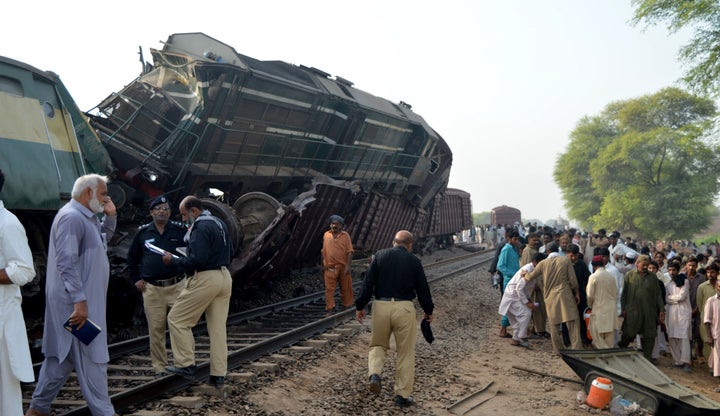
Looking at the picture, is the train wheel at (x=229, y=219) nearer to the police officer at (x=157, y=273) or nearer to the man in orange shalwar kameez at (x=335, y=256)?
the man in orange shalwar kameez at (x=335, y=256)

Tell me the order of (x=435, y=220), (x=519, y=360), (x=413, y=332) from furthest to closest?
(x=435, y=220)
(x=519, y=360)
(x=413, y=332)

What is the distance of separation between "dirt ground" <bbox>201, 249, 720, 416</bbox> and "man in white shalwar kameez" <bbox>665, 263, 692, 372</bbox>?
0.90 ft

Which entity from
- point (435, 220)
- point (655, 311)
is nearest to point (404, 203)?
point (435, 220)

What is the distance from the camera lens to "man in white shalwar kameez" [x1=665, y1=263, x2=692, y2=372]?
993 cm

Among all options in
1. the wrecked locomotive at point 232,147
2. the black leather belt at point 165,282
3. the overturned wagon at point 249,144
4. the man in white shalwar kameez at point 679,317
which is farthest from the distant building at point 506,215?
the black leather belt at point 165,282

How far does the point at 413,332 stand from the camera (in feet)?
20.7

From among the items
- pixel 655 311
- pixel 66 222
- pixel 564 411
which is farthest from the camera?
pixel 655 311

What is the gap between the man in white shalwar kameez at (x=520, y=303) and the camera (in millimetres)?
10094

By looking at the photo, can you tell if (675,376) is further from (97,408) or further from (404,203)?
(404,203)

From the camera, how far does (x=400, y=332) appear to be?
6.30 meters

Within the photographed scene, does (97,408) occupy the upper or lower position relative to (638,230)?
lower

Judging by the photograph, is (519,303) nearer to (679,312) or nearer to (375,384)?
(679,312)

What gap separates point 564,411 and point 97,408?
481 cm

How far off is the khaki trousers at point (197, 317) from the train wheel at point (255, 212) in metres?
4.70
